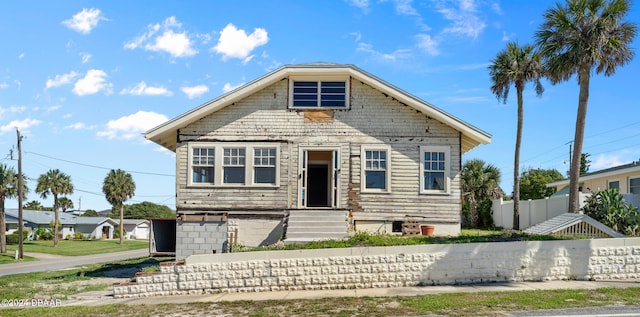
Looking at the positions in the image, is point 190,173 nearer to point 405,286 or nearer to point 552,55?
point 405,286

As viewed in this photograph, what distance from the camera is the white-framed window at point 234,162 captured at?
17.6 meters

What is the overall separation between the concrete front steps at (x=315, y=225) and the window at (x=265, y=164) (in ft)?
4.99

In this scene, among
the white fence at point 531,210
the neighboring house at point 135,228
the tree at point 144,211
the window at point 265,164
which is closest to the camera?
the window at point 265,164

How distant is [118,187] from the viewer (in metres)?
62.8

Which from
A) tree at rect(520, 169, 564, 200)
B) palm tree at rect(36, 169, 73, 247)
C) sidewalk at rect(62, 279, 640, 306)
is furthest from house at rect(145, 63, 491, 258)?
palm tree at rect(36, 169, 73, 247)

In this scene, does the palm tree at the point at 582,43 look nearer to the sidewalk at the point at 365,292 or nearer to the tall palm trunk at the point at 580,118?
the tall palm trunk at the point at 580,118

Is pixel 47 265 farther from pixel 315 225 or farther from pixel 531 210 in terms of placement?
pixel 531 210

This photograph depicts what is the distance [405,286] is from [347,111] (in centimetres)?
714

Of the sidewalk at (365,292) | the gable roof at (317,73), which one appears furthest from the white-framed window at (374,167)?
the sidewalk at (365,292)

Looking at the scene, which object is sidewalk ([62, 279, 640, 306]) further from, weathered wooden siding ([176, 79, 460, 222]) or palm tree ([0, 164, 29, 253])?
palm tree ([0, 164, 29, 253])

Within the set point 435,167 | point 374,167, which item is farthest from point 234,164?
point 435,167

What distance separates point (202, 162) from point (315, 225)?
4.70 meters

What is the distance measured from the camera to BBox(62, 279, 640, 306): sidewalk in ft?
38.8

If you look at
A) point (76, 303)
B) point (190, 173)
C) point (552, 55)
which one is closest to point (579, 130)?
point (552, 55)
